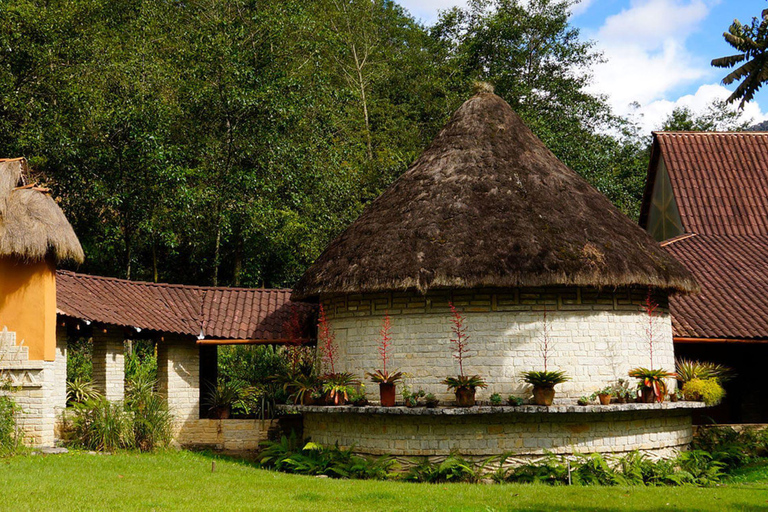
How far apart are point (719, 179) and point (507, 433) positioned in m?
13.5

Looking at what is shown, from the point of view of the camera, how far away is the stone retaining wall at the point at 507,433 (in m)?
14.1

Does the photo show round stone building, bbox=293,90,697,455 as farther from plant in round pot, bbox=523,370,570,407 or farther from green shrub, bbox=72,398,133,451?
green shrub, bbox=72,398,133,451

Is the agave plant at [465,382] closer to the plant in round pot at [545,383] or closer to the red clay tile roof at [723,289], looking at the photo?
the plant in round pot at [545,383]

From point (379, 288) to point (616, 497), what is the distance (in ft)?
17.1

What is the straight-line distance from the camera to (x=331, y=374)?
15.5 m

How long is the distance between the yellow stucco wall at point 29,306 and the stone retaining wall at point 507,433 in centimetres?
599

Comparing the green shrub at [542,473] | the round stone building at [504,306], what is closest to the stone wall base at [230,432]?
the round stone building at [504,306]

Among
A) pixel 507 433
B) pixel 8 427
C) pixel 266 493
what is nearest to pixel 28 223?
pixel 8 427

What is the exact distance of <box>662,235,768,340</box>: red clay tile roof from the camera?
1705 cm

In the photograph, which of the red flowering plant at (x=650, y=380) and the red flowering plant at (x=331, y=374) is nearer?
the red flowering plant at (x=650, y=380)

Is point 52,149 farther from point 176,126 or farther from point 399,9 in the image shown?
point 399,9

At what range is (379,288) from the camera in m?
14.4

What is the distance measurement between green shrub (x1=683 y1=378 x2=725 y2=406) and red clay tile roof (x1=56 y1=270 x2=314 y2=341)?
8.42 metres

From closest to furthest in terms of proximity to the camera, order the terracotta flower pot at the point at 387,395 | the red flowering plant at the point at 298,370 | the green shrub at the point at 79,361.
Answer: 1. the terracotta flower pot at the point at 387,395
2. the red flowering plant at the point at 298,370
3. the green shrub at the point at 79,361
